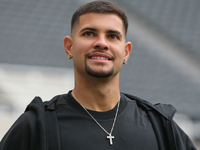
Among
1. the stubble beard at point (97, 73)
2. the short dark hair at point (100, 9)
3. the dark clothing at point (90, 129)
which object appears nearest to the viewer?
the dark clothing at point (90, 129)

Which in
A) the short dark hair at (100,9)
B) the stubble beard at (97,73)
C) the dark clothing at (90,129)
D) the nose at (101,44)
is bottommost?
the dark clothing at (90,129)

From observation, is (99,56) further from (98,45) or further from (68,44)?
(68,44)

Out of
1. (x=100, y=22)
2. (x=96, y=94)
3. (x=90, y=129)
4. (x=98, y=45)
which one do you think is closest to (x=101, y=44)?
(x=98, y=45)

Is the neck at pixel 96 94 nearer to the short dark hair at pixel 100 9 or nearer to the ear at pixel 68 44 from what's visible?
the ear at pixel 68 44

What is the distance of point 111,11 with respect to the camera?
1441 mm

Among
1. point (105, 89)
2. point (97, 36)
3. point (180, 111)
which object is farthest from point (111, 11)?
point (180, 111)

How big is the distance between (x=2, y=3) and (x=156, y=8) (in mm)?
4902

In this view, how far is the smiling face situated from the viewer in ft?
4.36

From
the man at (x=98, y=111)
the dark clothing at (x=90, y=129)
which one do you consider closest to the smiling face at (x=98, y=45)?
the man at (x=98, y=111)

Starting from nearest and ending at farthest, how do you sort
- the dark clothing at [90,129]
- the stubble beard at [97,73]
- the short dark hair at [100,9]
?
the dark clothing at [90,129]
the stubble beard at [97,73]
the short dark hair at [100,9]

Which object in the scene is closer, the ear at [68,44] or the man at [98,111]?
the man at [98,111]

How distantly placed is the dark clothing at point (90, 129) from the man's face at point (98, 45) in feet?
0.64

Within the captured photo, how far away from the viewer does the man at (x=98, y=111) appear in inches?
49.0

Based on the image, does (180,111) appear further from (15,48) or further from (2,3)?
(2,3)
